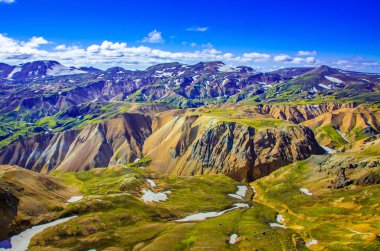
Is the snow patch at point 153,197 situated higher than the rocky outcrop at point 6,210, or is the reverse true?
the rocky outcrop at point 6,210

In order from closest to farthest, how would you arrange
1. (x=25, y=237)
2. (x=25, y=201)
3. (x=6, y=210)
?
1. (x=25, y=237)
2. (x=6, y=210)
3. (x=25, y=201)

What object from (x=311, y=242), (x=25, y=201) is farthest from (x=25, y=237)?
(x=311, y=242)

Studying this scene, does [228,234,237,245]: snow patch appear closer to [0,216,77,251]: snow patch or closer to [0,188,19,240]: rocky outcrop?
[0,216,77,251]: snow patch

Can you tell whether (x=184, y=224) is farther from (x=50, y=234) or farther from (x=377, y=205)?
(x=377, y=205)

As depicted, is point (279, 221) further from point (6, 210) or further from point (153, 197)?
point (6, 210)

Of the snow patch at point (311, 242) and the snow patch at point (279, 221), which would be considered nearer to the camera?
the snow patch at point (311, 242)

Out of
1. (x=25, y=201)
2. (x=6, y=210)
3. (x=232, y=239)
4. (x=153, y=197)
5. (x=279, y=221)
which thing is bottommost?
(x=153, y=197)

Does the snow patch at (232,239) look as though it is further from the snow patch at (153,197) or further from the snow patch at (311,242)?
the snow patch at (153,197)

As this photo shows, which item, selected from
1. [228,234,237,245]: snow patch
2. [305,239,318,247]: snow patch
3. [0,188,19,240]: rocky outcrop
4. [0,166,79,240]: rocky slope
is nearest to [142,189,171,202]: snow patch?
[0,166,79,240]: rocky slope

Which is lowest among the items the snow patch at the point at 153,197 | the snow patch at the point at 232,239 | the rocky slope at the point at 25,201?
the snow patch at the point at 153,197

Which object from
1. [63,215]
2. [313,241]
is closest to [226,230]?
[313,241]

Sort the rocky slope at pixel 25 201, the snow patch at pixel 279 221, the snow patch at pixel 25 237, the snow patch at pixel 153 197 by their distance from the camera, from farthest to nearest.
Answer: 1. the snow patch at pixel 153 197
2. the snow patch at pixel 279 221
3. the rocky slope at pixel 25 201
4. the snow patch at pixel 25 237

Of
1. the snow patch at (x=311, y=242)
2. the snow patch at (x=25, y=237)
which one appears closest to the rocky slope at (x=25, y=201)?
the snow patch at (x=25, y=237)
